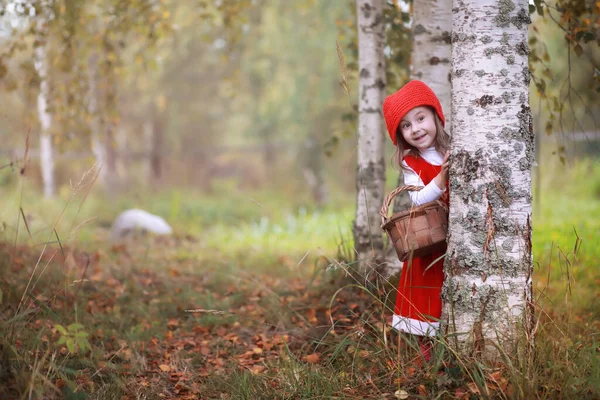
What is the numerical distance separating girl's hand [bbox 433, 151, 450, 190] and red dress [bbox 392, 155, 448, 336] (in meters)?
0.17

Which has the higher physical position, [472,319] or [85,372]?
[472,319]

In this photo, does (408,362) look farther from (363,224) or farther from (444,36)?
(444,36)

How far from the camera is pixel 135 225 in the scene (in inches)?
325

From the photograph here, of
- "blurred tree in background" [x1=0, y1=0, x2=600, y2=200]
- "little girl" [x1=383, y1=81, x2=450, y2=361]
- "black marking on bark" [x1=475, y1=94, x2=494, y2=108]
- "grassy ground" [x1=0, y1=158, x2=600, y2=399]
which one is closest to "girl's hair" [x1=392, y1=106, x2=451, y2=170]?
"little girl" [x1=383, y1=81, x2=450, y2=361]

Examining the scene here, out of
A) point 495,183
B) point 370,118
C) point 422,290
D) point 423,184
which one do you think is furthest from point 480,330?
point 370,118

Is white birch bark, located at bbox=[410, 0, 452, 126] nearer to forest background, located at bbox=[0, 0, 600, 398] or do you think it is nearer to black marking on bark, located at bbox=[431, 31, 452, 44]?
black marking on bark, located at bbox=[431, 31, 452, 44]

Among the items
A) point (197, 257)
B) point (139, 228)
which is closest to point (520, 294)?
point (197, 257)

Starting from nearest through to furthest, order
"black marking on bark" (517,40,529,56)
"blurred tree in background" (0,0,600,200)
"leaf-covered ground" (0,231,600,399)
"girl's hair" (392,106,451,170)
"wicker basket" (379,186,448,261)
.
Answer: "leaf-covered ground" (0,231,600,399) < "black marking on bark" (517,40,529,56) < "wicker basket" (379,186,448,261) < "girl's hair" (392,106,451,170) < "blurred tree in background" (0,0,600,200)

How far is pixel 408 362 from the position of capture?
8.18 feet

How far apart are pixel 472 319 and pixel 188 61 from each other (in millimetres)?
13737

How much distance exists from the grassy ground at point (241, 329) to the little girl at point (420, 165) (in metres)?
0.17

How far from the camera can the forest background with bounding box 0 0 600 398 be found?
2648 mm

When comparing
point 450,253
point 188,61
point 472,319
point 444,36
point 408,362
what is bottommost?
point 408,362

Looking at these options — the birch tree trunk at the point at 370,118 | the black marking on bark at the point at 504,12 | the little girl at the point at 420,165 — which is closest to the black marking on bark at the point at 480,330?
the little girl at the point at 420,165
